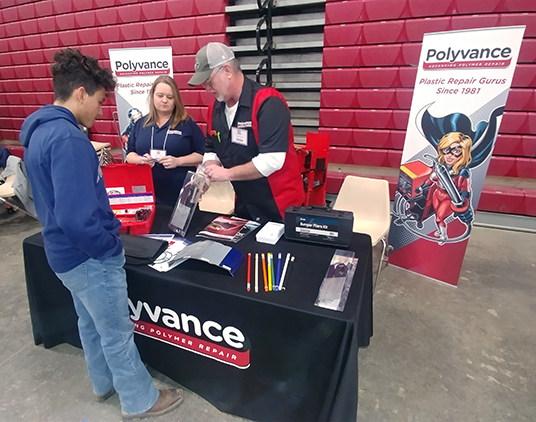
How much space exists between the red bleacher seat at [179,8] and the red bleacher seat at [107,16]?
91 centimetres

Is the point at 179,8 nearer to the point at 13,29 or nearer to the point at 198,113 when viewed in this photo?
the point at 198,113

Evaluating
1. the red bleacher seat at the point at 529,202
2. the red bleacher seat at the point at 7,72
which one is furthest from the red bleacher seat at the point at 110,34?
the red bleacher seat at the point at 529,202

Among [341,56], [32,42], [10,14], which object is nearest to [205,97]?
[341,56]

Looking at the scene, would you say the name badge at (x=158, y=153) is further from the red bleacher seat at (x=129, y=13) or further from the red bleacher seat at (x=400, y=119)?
the red bleacher seat at (x=129, y=13)

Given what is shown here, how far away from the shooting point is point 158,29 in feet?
15.0

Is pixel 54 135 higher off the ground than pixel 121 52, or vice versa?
pixel 121 52

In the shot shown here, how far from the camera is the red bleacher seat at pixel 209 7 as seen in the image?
164 inches

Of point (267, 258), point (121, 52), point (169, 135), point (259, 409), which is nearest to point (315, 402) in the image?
point (259, 409)

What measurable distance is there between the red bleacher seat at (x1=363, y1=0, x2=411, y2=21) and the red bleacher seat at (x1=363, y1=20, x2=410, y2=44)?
6cm

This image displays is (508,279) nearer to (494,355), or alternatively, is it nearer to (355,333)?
(494,355)

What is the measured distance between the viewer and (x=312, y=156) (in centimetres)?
288

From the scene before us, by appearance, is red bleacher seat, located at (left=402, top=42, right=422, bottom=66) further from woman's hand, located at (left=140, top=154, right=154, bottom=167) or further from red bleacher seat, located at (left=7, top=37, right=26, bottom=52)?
red bleacher seat, located at (left=7, top=37, right=26, bottom=52)

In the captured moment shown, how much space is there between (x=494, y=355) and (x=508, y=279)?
0.95 metres

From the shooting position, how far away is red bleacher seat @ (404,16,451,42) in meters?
3.33
